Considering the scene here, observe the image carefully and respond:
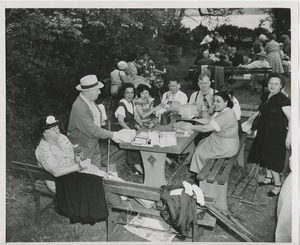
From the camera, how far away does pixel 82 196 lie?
12.0ft

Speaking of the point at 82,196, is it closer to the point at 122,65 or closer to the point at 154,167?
the point at 154,167

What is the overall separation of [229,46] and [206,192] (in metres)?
2.07

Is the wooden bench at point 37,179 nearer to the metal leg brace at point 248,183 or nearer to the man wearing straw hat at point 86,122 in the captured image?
the man wearing straw hat at point 86,122

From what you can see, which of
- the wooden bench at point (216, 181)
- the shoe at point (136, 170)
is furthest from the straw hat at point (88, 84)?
the wooden bench at point (216, 181)

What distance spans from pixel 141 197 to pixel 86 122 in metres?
1.17

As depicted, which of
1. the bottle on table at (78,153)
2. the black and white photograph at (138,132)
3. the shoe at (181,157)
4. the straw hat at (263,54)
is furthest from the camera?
the shoe at (181,157)

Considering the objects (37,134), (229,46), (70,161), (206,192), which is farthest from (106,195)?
(229,46)

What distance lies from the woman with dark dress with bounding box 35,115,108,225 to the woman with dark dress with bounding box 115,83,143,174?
1.18m

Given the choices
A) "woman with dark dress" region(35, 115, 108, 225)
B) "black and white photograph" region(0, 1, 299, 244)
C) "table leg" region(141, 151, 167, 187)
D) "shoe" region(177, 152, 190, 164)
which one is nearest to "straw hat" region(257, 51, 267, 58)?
"black and white photograph" region(0, 1, 299, 244)

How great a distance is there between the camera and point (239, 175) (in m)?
4.90

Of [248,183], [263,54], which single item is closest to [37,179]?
→ [248,183]

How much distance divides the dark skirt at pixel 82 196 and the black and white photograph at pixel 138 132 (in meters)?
0.01

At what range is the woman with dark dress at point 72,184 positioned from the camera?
3672 mm

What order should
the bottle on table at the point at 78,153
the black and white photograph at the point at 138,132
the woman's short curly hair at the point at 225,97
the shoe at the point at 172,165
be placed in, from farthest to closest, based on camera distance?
the shoe at the point at 172,165
the woman's short curly hair at the point at 225,97
the bottle on table at the point at 78,153
the black and white photograph at the point at 138,132
